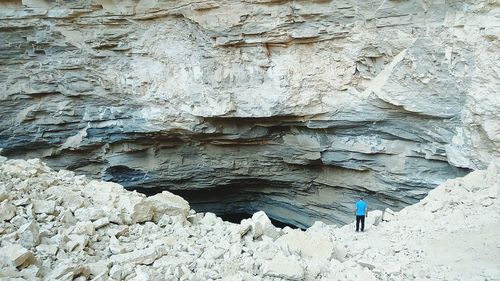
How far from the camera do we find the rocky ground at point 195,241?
431 centimetres

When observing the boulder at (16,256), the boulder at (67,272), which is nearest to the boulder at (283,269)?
the boulder at (67,272)

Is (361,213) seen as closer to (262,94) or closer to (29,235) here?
(262,94)

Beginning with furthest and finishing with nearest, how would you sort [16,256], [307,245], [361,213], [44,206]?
1. [361,213]
2. [307,245]
3. [44,206]
4. [16,256]

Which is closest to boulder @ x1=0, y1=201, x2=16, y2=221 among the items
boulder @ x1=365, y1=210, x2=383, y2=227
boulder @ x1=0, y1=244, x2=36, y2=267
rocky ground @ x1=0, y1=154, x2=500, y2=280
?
rocky ground @ x1=0, y1=154, x2=500, y2=280

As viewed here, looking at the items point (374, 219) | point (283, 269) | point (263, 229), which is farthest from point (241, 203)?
point (283, 269)

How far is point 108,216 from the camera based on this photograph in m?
5.33

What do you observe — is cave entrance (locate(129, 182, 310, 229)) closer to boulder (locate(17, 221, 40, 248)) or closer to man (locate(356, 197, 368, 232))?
man (locate(356, 197, 368, 232))

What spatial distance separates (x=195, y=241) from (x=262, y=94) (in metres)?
5.61

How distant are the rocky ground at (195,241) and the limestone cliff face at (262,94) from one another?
225cm

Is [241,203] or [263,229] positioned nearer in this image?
[263,229]

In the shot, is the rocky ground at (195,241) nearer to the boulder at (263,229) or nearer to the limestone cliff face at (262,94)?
the boulder at (263,229)

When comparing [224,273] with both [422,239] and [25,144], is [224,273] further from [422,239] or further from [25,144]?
[25,144]

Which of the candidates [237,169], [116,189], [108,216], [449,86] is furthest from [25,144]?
[449,86]

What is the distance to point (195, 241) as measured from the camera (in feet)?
17.3
